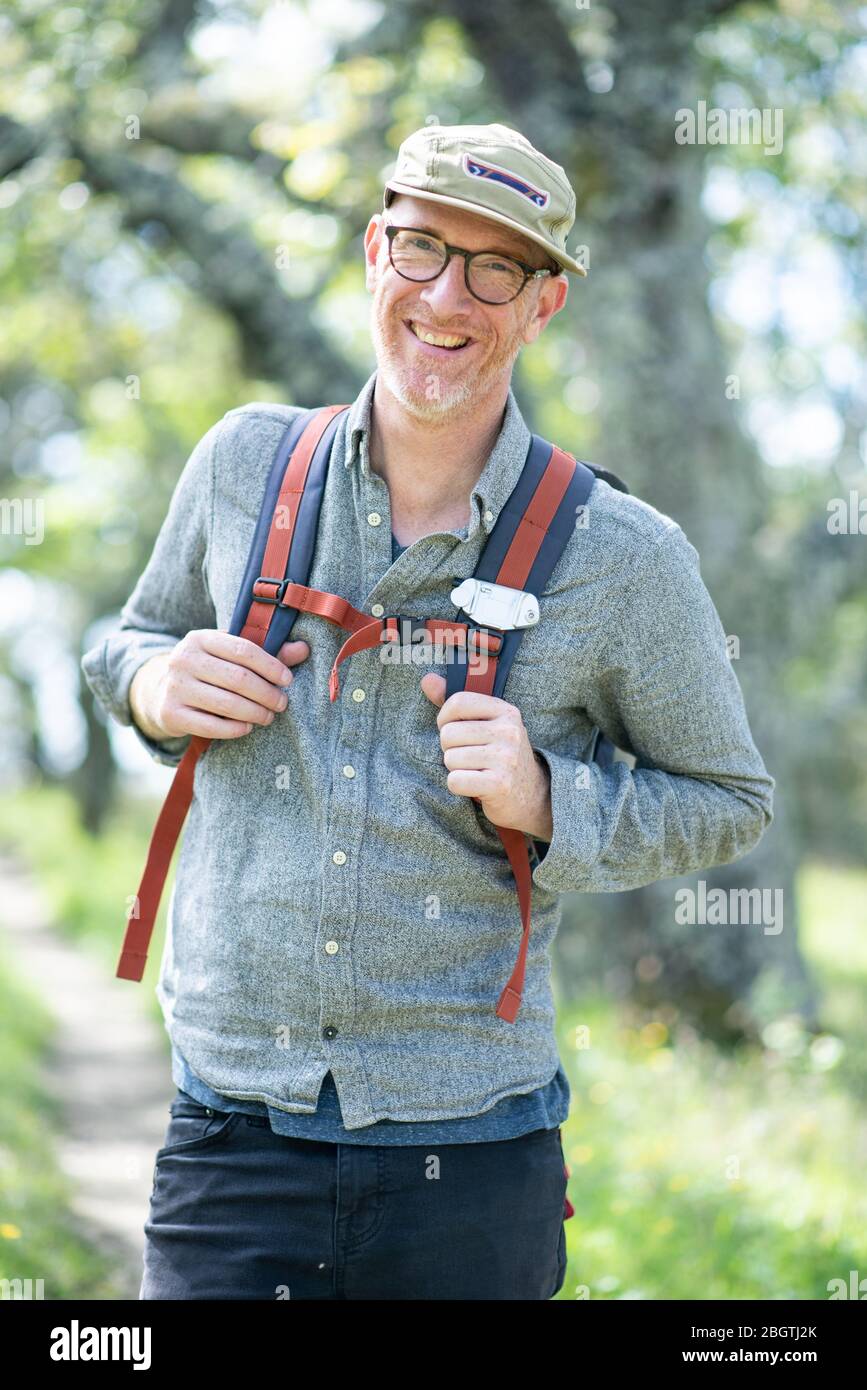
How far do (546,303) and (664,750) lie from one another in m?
0.82

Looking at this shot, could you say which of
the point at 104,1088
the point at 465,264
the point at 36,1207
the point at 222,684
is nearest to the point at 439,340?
the point at 465,264

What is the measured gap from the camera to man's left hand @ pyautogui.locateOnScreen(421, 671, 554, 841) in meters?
2.29

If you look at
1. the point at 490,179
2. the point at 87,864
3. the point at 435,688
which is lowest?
the point at 87,864

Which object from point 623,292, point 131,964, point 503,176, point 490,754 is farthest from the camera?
point 623,292

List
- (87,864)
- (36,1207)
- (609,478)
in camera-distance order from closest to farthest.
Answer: (609,478) → (36,1207) → (87,864)

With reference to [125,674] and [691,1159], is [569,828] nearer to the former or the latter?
[125,674]

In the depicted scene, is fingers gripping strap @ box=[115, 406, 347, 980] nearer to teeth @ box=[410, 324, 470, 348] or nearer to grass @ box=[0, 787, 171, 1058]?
teeth @ box=[410, 324, 470, 348]

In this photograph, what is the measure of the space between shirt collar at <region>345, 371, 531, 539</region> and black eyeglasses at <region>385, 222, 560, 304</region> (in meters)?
0.18

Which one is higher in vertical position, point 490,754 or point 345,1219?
point 490,754

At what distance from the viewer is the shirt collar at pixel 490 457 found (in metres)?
2.46

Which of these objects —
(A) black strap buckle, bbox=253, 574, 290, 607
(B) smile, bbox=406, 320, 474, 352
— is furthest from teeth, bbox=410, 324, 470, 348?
(A) black strap buckle, bbox=253, 574, 290, 607

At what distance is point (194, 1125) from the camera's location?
2.45m

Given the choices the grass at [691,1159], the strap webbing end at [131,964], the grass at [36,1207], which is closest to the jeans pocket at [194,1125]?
the strap webbing end at [131,964]

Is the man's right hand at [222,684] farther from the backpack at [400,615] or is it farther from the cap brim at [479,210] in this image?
the cap brim at [479,210]
